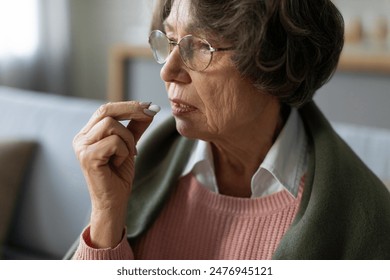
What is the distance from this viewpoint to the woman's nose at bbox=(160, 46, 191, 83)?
38.1 inches

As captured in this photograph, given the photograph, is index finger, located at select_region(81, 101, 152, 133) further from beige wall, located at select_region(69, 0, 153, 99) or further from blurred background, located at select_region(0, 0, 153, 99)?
beige wall, located at select_region(69, 0, 153, 99)

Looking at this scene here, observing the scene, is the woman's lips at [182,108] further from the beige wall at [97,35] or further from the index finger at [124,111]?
the beige wall at [97,35]

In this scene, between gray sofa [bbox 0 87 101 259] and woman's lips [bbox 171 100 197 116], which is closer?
woman's lips [bbox 171 100 197 116]

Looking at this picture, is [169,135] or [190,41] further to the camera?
[169,135]

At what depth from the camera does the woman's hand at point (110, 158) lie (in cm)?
Result: 96

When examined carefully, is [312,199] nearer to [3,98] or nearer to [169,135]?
[169,135]

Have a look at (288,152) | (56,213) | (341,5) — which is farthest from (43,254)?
(341,5)

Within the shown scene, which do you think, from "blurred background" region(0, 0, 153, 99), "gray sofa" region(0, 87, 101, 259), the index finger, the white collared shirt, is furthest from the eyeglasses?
"blurred background" region(0, 0, 153, 99)

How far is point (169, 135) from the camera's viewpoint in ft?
3.91

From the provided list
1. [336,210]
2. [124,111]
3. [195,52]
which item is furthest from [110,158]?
[336,210]

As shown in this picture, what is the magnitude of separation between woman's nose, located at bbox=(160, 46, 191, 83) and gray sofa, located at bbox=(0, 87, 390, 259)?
63cm

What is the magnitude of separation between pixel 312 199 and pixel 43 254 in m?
1.03

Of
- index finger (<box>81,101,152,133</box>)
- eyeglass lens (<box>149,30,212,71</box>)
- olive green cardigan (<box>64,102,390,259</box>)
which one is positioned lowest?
olive green cardigan (<box>64,102,390,259</box>)

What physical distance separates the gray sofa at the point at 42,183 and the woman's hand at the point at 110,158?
0.59m
